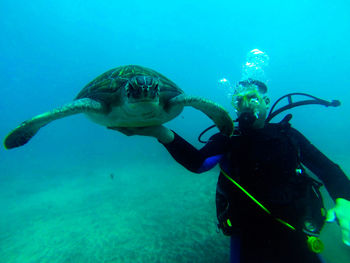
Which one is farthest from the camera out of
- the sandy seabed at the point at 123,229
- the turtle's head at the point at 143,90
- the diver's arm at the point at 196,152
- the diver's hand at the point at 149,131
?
the sandy seabed at the point at 123,229

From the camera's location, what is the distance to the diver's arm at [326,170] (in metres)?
2.71

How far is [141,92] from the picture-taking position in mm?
2121

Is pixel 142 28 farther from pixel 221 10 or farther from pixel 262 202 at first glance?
pixel 262 202

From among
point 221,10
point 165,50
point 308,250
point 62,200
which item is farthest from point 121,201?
point 165,50

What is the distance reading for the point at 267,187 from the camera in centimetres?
266

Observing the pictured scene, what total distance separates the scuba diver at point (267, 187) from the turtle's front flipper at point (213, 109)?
46cm

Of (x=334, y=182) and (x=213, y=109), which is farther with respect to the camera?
(x=334, y=182)

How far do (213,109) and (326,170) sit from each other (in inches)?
74.4

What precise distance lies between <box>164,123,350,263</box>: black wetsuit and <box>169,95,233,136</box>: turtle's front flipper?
1.64ft

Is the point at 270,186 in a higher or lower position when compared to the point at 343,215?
higher

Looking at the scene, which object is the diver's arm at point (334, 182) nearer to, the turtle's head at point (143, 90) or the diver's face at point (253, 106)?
the diver's face at point (253, 106)

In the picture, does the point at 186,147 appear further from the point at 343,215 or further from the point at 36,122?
the point at 343,215

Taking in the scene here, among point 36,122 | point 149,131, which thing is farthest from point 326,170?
point 36,122

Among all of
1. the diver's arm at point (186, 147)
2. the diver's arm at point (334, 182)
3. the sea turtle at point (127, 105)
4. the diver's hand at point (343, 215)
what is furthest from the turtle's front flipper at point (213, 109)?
the diver's hand at point (343, 215)
